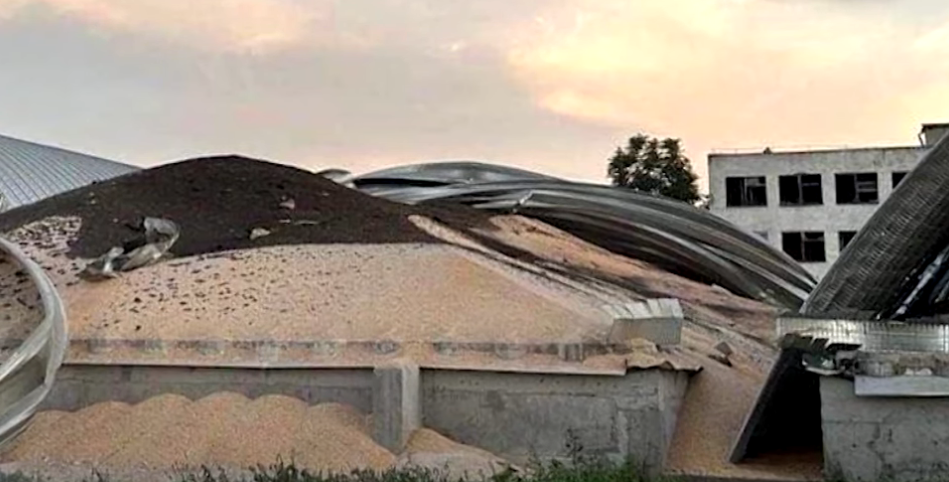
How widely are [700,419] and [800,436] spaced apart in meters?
1.31

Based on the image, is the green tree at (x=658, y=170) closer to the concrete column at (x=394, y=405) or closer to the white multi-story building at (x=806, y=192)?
the white multi-story building at (x=806, y=192)

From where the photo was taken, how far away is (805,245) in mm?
38688

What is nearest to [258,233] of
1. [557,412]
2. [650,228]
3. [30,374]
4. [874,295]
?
[30,374]

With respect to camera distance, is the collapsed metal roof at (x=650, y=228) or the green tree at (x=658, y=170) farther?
the green tree at (x=658, y=170)

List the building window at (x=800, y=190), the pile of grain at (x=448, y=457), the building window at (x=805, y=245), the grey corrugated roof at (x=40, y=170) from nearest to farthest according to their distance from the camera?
the pile of grain at (x=448, y=457)
the building window at (x=800, y=190)
the building window at (x=805, y=245)
the grey corrugated roof at (x=40, y=170)

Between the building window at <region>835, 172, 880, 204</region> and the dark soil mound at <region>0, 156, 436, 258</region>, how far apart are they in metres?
20.5

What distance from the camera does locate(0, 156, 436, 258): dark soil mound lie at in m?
20.0

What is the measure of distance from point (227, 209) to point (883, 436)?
1433cm

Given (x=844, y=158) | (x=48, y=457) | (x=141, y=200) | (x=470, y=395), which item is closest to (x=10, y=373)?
(x=48, y=457)

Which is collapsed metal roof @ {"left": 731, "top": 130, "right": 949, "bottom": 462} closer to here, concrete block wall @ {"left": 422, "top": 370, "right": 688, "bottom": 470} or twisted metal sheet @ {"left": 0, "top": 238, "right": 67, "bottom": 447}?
concrete block wall @ {"left": 422, "top": 370, "right": 688, "bottom": 470}

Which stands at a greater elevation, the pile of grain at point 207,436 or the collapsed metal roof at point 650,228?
the collapsed metal roof at point 650,228

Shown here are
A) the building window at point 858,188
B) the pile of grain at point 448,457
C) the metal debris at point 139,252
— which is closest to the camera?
the pile of grain at point 448,457

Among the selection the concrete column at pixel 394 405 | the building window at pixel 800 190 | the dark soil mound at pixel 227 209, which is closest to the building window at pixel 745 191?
the building window at pixel 800 190

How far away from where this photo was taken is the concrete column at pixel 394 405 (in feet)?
44.2
